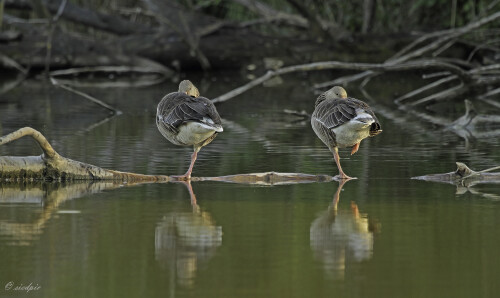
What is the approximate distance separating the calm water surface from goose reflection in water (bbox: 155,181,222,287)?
0.01 metres

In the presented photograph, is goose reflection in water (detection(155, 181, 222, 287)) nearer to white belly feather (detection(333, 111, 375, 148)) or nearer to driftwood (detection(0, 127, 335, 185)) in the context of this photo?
driftwood (detection(0, 127, 335, 185))

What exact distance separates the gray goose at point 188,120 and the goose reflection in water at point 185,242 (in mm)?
1671

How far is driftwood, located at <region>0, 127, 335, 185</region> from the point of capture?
9023 millimetres

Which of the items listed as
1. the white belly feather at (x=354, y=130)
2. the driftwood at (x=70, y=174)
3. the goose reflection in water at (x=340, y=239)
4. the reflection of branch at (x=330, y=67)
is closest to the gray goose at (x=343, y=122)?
the white belly feather at (x=354, y=130)

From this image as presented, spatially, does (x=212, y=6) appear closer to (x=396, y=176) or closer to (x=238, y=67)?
(x=238, y=67)

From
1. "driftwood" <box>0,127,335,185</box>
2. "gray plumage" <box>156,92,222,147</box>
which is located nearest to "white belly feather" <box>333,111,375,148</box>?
"driftwood" <box>0,127,335,185</box>

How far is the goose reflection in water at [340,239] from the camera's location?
6.05 meters

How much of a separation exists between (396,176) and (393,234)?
2.86 m

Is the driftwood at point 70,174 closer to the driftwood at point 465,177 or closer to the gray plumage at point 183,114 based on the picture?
the gray plumage at point 183,114

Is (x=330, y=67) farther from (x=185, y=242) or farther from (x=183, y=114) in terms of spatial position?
(x=185, y=242)

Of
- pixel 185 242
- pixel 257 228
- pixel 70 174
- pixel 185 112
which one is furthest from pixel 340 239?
pixel 70 174

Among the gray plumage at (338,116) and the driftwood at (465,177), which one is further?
the gray plumage at (338,116)

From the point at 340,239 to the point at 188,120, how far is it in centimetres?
306

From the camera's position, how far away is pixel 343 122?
9.45m
